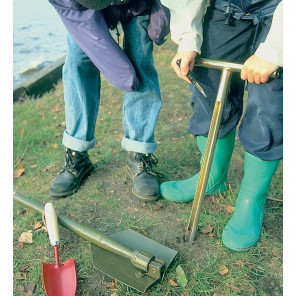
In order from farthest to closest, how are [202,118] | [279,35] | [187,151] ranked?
[187,151]
[202,118]
[279,35]

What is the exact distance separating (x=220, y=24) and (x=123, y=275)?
134 centimetres

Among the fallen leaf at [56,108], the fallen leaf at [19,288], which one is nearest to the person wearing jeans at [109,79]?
the fallen leaf at [19,288]

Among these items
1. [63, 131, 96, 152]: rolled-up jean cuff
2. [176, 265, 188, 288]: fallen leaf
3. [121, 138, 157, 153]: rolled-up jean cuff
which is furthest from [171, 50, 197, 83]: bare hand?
[176, 265, 188, 288]: fallen leaf

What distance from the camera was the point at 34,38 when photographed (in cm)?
687

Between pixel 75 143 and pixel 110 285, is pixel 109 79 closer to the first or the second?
pixel 75 143

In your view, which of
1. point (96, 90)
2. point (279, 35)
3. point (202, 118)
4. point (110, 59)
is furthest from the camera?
point (96, 90)

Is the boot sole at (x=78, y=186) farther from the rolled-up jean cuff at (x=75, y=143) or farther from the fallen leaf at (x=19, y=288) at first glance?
the fallen leaf at (x=19, y=288)

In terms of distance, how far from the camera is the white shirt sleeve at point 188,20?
6.04ft

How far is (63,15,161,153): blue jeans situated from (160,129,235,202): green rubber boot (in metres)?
0.29

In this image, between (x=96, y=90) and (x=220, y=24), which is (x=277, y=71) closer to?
(x=220, y=24)

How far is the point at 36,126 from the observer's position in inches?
140

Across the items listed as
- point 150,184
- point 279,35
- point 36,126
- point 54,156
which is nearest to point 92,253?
point 150,184

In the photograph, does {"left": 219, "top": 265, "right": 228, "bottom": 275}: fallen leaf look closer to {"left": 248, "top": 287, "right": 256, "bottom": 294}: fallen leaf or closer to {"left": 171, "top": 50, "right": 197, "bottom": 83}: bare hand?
{"left": 248, "top": 287, "right": 256, "bottom": 294}: fallen leaf

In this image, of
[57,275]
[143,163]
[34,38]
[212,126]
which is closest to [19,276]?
[57,275]
